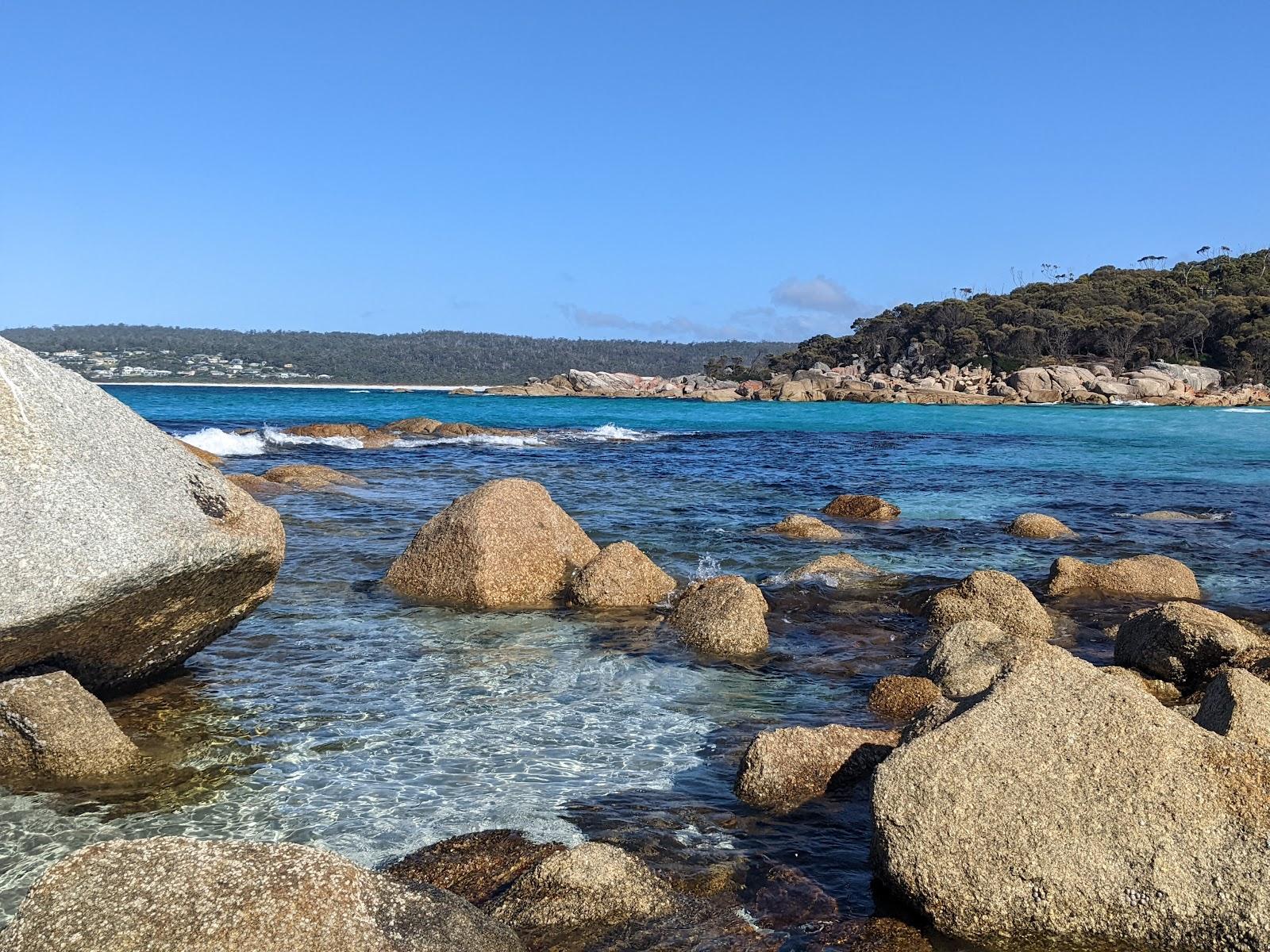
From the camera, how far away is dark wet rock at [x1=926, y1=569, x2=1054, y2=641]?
10.1 meters

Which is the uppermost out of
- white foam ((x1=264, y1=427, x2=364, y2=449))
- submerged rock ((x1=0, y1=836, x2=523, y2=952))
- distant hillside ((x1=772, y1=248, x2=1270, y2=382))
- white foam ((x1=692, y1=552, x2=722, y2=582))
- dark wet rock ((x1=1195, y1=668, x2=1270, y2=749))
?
distant hillside ((x1=772, y1=248, x2=1270, y2=382))

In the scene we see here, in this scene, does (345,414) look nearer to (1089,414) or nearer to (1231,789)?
(1089,414)

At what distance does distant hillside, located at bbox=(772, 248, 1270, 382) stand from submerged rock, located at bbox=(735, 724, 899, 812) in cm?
11106

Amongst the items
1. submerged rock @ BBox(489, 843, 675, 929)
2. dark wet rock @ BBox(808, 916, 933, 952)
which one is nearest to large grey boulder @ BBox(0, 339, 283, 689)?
submerged rock @ BBox(489, 843, 675, 929)

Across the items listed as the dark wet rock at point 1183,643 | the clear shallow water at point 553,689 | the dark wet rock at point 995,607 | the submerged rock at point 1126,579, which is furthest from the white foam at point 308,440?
the dark wet rock at point 1183,643

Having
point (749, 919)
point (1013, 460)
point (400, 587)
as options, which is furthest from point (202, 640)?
point (1013, 460)

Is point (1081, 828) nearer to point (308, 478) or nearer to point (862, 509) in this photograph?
point (862, 509)

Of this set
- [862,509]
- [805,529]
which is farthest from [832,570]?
[862,509]

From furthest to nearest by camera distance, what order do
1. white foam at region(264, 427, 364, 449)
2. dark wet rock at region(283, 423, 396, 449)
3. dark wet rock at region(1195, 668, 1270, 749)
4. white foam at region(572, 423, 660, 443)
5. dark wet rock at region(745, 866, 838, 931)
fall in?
white foam at region(572, 423, 660, 443) → dark wet rock at region(283, 423, 396, 449) → white foam at region(264, 427, 364, 449) → dark wet rock at region(1195, 668, 1270, 749) → dark wet rock at region(745, 866, 838, 931)

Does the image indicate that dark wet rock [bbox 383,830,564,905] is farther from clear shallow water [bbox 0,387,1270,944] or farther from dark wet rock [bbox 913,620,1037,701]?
dark wet rock [bbox 913,620,1037,701]

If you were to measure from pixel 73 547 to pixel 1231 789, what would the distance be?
6.32 meters

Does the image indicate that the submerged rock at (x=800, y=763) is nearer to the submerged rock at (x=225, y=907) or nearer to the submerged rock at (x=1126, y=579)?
the submerged rock at (x=225, y=907)

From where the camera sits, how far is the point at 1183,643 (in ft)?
27.2

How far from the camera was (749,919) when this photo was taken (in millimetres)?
4730
